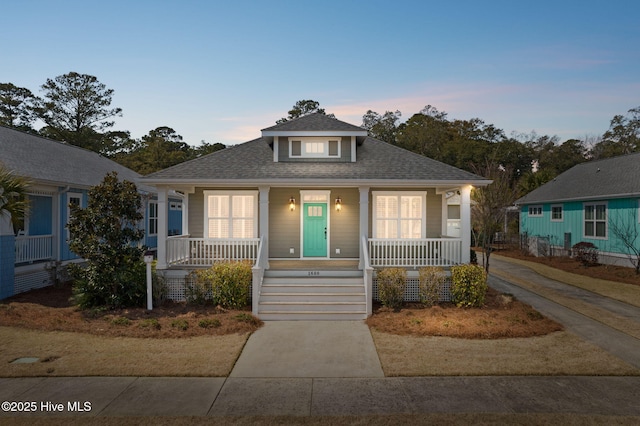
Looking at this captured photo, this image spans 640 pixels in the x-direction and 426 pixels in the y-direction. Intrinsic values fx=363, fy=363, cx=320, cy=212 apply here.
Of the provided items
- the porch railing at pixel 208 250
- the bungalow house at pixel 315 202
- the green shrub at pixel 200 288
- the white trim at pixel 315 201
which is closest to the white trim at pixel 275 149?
the bungalow house at pixel 315 202

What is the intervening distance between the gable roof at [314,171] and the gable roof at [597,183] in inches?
434

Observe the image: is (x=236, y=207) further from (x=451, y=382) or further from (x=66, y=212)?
(x=451, y=382)

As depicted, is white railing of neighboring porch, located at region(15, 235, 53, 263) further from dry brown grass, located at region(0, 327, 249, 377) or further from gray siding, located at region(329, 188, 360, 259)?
gray siding, located at region(329, 188, 360, 259)

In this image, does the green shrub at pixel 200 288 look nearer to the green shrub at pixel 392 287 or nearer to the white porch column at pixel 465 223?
the green shrub at pixel 392 287

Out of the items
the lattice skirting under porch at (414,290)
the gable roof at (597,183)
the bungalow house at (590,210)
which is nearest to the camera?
the lattice skirting under porch at (414,290)

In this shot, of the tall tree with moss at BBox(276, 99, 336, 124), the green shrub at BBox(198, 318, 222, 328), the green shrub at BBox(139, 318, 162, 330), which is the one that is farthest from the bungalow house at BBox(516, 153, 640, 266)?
the tall tree with moss at BBox(276, 99, 336, 124)

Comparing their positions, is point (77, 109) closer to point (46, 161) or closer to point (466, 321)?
point (46, 161)

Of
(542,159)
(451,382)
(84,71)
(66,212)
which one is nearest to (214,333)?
(451,382)

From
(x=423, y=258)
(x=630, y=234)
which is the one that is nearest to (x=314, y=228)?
(x=423, y=258)

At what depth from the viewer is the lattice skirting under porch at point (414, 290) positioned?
432 inches

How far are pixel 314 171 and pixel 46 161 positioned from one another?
1049cm

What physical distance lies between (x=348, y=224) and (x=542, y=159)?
49.8m

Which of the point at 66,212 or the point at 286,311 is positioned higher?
the point at 66,212

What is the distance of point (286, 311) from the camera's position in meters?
9.76
